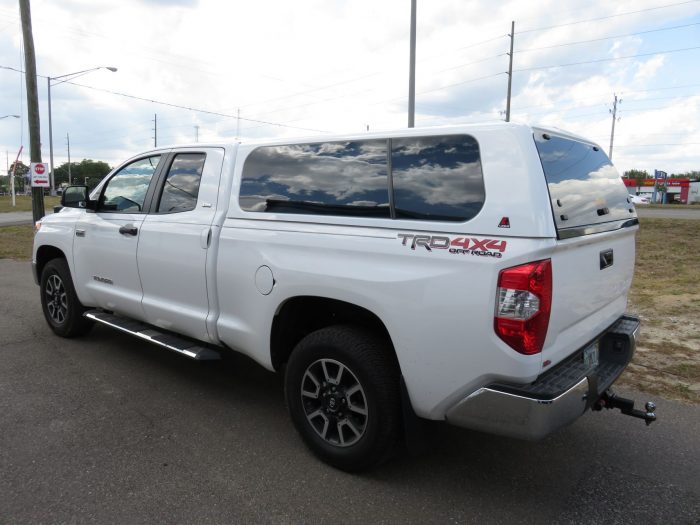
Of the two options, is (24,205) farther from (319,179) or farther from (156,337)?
(319,179)

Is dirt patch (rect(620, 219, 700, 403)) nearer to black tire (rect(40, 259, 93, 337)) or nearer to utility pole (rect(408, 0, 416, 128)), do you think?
black tire (rect(40, 259, 93, 337))

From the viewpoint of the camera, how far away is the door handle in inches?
171

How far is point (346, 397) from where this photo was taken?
9.94 feet

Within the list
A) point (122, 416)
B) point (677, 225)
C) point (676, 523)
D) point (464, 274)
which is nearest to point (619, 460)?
point (676, 523)

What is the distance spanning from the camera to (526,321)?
238 cm

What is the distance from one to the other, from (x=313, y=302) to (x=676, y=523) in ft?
7.38

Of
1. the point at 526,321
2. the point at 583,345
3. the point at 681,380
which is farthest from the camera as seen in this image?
the point at 681,380

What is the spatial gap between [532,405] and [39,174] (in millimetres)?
15392

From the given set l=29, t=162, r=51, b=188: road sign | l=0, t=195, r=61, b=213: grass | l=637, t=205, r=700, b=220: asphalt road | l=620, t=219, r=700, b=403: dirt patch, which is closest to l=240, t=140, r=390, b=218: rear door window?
l=620, t=219, r=700, b=403: dirt patch

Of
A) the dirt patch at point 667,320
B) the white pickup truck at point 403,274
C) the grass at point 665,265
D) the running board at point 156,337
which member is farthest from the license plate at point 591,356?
the grass at point 665,265

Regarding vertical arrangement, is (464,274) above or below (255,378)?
above

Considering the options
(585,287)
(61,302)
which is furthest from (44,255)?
(585,287)

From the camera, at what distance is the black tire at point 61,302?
531 cm

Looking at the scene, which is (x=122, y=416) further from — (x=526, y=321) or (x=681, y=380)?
(x=681, y=380)
